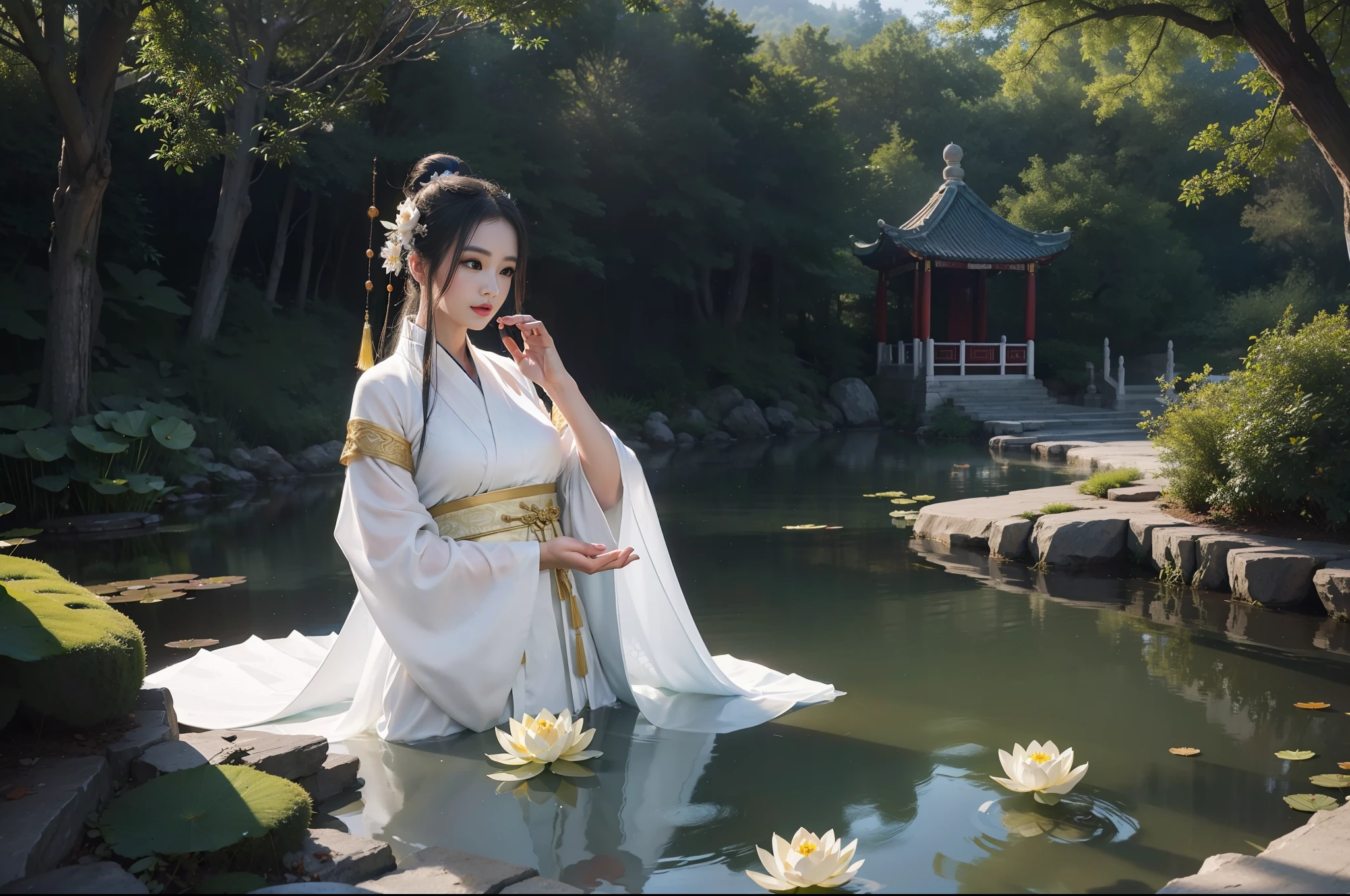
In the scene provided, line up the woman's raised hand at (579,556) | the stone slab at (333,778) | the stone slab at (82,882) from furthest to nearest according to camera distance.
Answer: the woman's raised hand at (579,556)
the stone slab at (333,778)
the stone slab at (82,882)

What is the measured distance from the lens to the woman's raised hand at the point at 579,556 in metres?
2.89

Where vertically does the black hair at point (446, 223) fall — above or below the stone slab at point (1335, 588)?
above

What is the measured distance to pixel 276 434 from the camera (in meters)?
12.0

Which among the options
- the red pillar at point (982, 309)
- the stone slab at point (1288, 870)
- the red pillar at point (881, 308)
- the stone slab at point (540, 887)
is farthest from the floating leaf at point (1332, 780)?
the red pillar at point (881, 308)

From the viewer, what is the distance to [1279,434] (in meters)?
5.20

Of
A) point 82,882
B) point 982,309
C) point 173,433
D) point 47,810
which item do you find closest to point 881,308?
point 982,309

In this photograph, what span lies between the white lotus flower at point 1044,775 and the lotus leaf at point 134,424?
7.77m

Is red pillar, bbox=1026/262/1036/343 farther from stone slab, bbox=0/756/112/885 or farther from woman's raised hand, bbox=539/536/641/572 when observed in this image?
stone slab, bbox=0/756/112/885

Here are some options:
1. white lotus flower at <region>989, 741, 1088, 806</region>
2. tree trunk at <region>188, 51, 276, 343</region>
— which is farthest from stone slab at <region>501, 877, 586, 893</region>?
tree trunk at <region>188, 51, 276, 343</region>

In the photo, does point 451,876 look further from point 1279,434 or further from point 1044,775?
point 1279,434

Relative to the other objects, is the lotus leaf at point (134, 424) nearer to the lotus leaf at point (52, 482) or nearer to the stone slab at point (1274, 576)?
the lotus leaf at point (52, 482)

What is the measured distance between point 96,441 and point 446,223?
6198 millimetres

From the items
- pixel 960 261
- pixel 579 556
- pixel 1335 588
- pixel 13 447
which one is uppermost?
pixel 960 261

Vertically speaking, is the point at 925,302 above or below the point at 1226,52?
below
